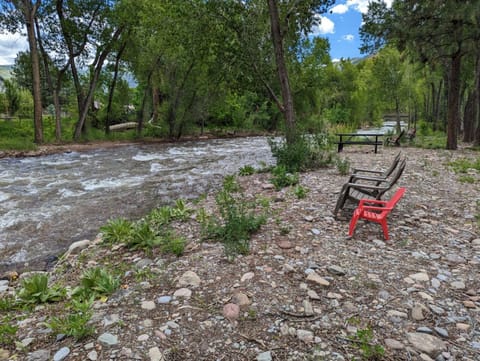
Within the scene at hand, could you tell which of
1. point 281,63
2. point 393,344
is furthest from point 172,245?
point 281,63

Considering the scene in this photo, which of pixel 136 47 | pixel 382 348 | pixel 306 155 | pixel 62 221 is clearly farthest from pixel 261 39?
pixel 136 47

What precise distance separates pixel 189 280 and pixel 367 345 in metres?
1.70

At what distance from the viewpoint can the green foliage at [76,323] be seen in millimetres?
2211

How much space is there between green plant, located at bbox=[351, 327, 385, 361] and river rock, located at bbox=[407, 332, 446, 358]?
0.91ft

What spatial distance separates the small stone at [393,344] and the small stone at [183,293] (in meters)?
1.67

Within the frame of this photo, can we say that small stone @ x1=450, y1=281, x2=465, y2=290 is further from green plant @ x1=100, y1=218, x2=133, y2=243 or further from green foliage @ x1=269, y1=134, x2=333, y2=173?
green foliage @ x1=269, y1=134, x2=333, y2=173

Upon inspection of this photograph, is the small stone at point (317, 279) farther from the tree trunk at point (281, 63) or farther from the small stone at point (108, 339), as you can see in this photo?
the tree trunk at point (281, 63)

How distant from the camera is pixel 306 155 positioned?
8141mm

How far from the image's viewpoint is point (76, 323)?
2.24 metres

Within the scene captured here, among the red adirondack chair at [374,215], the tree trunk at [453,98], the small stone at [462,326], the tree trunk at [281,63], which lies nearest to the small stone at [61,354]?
the small stone at [462,326]

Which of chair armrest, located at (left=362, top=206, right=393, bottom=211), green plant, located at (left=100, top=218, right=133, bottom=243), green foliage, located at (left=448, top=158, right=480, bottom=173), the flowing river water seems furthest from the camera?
green foliage, located at (left=448, top=158, right=480, bottom=173)

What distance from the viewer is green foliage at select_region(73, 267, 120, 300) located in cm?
284

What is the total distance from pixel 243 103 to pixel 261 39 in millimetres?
22513

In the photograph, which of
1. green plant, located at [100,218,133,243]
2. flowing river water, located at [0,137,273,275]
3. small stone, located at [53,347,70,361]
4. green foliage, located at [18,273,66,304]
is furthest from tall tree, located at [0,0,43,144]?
small stone, located at [53,347,70,361]
